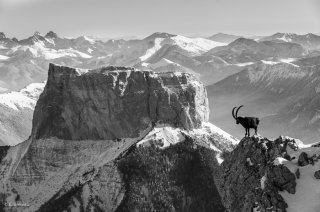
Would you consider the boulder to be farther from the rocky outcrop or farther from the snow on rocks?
the rocky outcrop

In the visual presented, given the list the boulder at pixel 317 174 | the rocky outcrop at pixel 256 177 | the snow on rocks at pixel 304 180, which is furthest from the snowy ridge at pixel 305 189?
the rocky outcrop at pixel 256 177

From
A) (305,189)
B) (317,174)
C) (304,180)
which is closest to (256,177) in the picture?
(304,180)

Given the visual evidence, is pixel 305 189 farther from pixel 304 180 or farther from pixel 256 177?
pixel 256 177

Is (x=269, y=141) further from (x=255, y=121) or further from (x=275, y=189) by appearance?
(x=275, y=189)

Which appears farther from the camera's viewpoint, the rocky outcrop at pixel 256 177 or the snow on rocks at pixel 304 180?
the rocky outcrop at pixel 256 177

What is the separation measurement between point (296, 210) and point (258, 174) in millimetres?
Answer: 16075

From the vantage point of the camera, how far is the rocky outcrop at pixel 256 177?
393 feet

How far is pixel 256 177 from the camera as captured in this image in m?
131

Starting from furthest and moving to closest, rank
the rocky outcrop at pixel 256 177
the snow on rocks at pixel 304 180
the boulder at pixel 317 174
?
the boulder at pixel 317 174 → the rocky outcrop at pixel 256 177 → the snow on rocks at pixel 304 180

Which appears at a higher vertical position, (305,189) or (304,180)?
(304,180)

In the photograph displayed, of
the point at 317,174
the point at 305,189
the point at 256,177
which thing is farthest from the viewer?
the point at 256,177

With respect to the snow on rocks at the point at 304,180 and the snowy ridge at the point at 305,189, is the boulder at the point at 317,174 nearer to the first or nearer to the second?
the snow on rocks at the point at 304,180

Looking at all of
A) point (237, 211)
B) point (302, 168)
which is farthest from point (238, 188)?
point (302, 168)

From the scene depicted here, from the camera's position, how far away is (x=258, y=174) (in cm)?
13125
